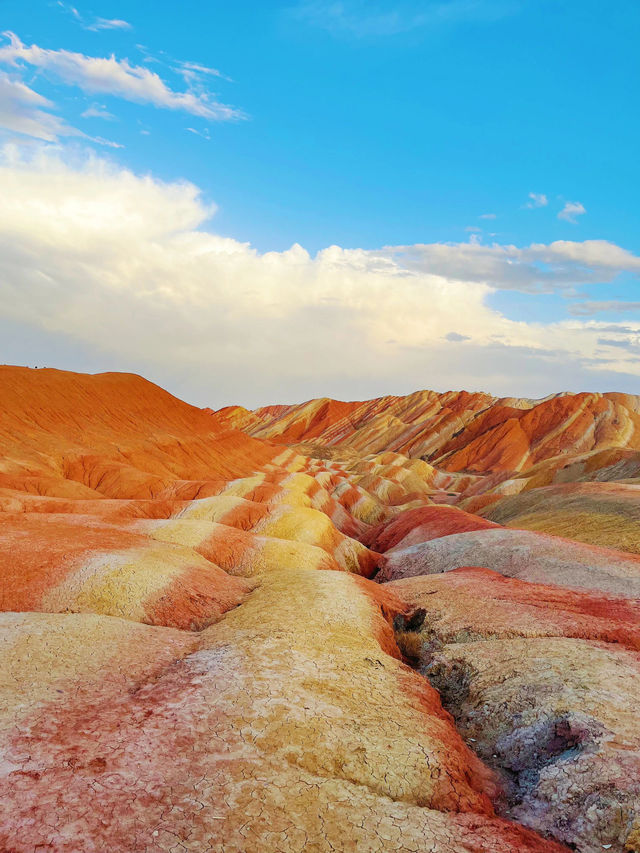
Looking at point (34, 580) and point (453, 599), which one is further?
point (453, 599)

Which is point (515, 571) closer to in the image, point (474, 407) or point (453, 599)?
point (453, 599)

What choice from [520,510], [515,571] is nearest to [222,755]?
[515,571]

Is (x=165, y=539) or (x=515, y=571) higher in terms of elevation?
(x=165, y=539)

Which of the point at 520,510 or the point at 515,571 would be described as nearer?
the point at 515,571

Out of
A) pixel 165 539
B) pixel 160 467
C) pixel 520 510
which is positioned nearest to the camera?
pixel 165 539

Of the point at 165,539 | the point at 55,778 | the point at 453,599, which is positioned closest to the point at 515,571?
the point at 453,599

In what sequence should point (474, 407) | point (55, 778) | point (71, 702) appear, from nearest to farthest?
point (55, 778)
point (71, 702)
point (474, 407)

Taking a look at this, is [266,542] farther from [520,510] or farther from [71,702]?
[520,510]

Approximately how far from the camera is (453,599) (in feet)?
75.3

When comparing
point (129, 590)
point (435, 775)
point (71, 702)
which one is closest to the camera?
point (435, 775)

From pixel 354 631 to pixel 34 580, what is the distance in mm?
12422

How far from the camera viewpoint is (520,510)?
180 feet

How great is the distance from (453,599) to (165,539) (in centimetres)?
1568

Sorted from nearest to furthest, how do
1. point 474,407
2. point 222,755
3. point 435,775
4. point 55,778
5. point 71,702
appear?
point 55,778 → point 222,755 → point 435,775 → point 71,702 → point 474,407
